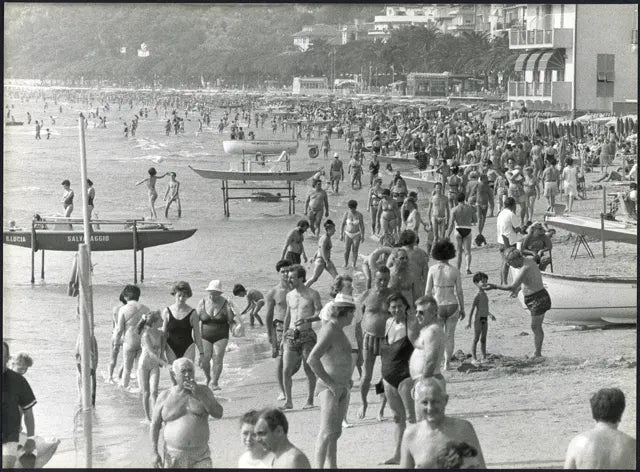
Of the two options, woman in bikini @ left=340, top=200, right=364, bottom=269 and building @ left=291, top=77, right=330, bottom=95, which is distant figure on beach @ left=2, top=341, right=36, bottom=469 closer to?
woman in bikini @ left=340, top=200, right=364, bottom=269

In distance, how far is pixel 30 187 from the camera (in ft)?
141

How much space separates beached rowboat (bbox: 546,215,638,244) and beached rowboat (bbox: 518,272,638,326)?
4.67m

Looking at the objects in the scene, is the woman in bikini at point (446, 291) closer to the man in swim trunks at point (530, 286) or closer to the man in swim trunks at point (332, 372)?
the man in swim trunks at point (530, 286)

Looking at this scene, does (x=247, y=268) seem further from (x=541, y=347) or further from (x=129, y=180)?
(x=129, y=180)

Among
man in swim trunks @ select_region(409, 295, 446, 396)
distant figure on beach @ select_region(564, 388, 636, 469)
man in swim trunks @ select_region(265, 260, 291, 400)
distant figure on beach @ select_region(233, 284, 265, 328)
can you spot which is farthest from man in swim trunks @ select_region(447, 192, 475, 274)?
distant figure on beach @ select_region(564, 388, 636, 469)

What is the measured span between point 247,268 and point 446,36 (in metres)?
63.0

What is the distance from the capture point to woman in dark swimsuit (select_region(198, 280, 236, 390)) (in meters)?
10.1

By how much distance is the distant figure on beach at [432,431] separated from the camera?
5.54 metres

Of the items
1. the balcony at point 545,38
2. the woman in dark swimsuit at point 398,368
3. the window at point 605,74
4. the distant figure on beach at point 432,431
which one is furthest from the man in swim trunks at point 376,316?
the balcony at point 545,38

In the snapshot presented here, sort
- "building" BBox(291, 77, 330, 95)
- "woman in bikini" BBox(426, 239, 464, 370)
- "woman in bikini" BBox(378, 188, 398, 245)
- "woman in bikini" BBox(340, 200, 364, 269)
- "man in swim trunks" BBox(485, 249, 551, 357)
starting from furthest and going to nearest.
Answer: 1. "building" BBox(291, 77, 330, 95)
2. "woman in bikini" BBox(378, 188, 398, 245)
3. "woman in bikini" BBox(340, 200, 364, 269)
4. "man in swim trunks" BBox(485, 249, 551, 357)
5. "woman in bikini" BBox(426, 239, 464, 370)

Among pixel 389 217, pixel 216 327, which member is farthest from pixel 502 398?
pixel 389 217

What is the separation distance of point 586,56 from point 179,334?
41656 millimetres

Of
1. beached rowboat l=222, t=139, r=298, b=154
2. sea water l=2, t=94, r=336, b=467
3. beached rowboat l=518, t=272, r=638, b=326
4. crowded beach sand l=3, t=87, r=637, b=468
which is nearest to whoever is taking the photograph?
crowded beach sand l=3, t=87, r=637, b=468

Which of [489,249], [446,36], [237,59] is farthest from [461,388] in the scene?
[237,59]
